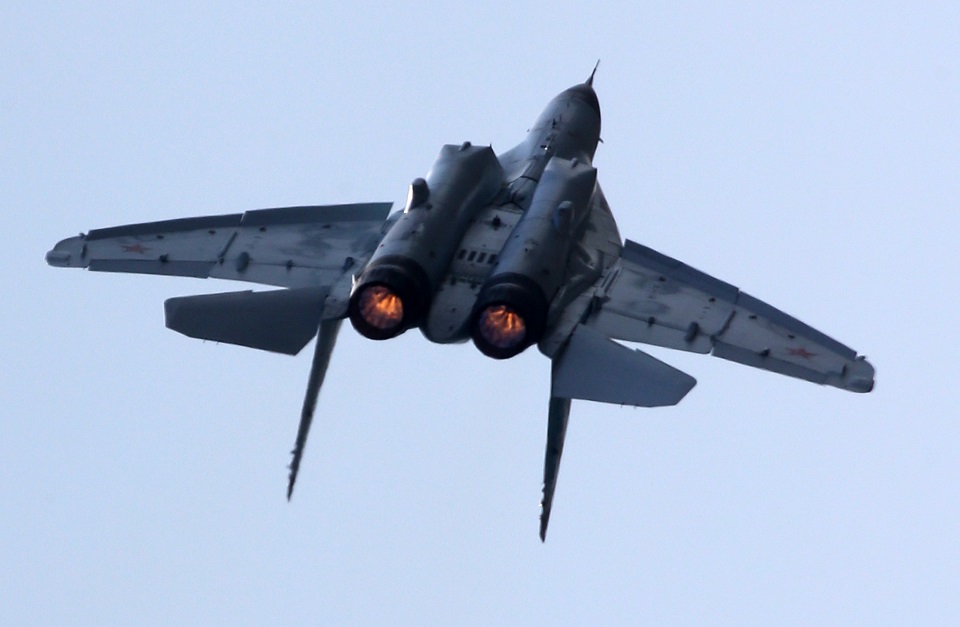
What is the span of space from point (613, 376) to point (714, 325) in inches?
80.6

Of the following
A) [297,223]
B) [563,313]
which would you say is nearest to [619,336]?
[563,313]

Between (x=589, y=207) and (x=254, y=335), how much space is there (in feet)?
15.2

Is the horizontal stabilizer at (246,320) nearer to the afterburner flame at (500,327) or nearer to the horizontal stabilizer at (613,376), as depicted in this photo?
the afterburner flame at (500,327)

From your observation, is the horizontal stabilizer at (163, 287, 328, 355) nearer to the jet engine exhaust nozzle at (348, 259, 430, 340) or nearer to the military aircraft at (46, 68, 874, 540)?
the military aircraft at (46, 68, 874, 540)

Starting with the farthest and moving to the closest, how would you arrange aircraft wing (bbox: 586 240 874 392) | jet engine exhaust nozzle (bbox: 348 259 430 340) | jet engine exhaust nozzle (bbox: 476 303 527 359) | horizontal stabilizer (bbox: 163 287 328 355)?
aircraft wing (bbox: 586 240 874 392)
jet engine exhaust nozzle (bbox: 348 259 430 340)
jet engine exhaust nozzle (bbox: 476 303 527 359)
horizontal stabilizer (bbox: 163 287 328 355)

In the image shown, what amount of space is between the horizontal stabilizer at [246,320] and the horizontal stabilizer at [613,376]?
106 inches

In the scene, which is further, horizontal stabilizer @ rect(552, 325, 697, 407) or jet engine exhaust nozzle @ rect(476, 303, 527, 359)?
jet engine exhaust nozzle @ rect(476, 303, 527, 359)

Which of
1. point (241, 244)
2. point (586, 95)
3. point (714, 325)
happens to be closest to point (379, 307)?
point (241, 244)

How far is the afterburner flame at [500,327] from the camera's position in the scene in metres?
25.7

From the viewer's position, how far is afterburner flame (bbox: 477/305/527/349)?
25.7 metres

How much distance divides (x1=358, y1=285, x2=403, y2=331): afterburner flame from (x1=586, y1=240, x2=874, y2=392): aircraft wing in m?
2.22

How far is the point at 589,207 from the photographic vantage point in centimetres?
2819

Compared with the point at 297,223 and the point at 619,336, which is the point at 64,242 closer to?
the point at 297,223

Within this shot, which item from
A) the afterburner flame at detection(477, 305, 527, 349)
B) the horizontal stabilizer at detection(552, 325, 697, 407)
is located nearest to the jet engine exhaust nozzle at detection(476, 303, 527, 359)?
the afterburner flame at detection(477, 305, 527, 349)
